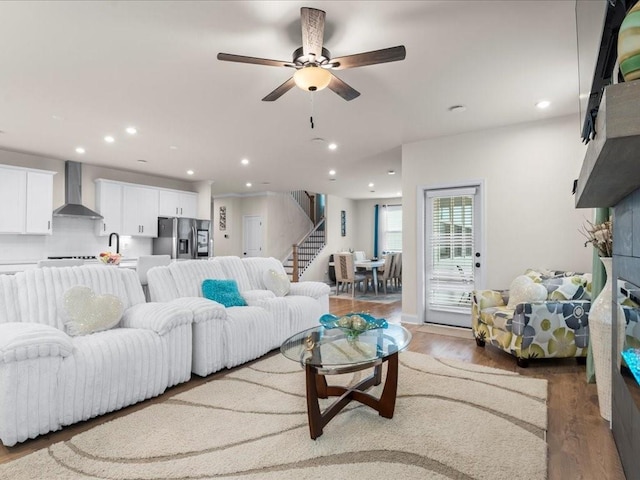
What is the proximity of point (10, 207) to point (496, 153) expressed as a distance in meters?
6.89

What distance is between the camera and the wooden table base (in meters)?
1.99

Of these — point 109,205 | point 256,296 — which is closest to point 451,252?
point 256,296

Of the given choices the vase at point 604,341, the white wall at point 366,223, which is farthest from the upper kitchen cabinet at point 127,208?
the vase at point 604,341

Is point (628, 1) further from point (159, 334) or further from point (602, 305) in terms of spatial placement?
point (159, 334)

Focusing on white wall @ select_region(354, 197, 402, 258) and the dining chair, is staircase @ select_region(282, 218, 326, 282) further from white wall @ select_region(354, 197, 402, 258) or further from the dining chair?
the dining chair

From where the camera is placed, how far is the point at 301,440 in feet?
6.52

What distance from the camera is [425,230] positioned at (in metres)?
5.00

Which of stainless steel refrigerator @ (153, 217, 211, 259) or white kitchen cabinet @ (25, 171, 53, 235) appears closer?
white kitchen cabinet @ (25, 171, 53, 235)

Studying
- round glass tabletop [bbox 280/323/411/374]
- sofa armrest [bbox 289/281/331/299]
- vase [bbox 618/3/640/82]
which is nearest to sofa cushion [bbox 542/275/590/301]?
round glass tabletop [bbox 280/323/411/374]

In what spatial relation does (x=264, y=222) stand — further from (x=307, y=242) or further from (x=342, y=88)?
(x=342, y=88)

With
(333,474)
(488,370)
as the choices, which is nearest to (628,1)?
(333,474)

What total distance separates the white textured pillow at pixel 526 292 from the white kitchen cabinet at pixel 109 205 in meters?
6.57

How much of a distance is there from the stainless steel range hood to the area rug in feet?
15.8

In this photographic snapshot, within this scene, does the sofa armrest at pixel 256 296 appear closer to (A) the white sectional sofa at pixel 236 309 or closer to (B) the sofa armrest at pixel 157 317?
(A) the white sectional sofa at pixel 236 309
